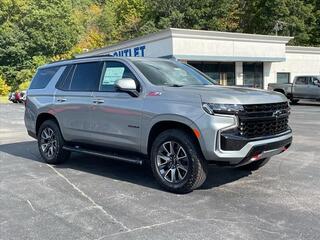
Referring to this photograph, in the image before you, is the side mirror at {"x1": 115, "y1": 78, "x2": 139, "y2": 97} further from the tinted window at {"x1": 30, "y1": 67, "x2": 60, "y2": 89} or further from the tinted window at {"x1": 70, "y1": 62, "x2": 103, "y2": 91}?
the tinted window at {"x1": 30, "y1": 67, "x2": 60, "y2": 89}

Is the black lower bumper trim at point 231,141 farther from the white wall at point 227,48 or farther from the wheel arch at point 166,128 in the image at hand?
the white wall at point 227,48

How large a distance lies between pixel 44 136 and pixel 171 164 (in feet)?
11.1

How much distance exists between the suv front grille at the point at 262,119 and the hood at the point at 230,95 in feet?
0.27

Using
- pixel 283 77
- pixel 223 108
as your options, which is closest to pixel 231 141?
pixel 223 108

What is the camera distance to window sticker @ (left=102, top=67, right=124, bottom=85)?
23.8ft

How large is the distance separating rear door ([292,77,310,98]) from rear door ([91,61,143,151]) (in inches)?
788

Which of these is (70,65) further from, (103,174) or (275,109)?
(275,109)

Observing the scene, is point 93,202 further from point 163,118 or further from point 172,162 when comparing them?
point 163,118

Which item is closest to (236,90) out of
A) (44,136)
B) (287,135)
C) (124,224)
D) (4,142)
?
(287,135)

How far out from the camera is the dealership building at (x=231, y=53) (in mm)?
28766

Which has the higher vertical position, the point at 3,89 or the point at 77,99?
the point at 77,99

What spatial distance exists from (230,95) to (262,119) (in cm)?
58

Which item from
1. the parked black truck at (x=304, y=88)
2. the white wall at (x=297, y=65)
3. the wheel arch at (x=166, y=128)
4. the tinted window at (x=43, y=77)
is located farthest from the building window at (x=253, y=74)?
the wheel arch at (x=166, y=128)

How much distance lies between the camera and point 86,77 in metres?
7.92
